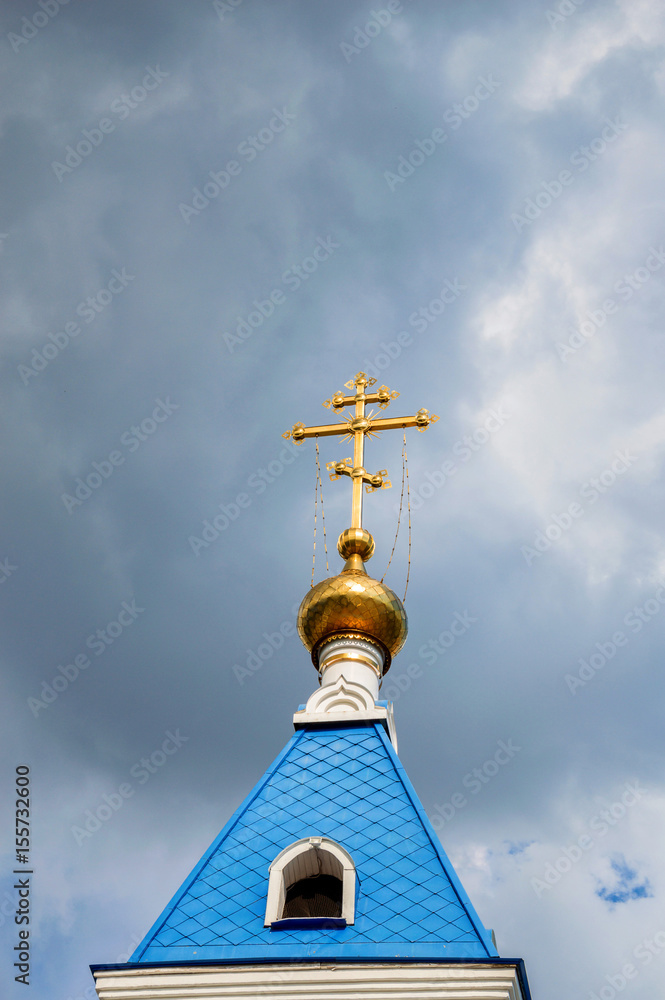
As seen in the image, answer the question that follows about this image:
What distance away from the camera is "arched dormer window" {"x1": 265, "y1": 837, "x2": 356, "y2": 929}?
9.67m

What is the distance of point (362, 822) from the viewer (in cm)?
1076

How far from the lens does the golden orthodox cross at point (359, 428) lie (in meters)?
15.4

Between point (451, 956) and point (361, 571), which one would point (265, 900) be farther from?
point (361, 571)

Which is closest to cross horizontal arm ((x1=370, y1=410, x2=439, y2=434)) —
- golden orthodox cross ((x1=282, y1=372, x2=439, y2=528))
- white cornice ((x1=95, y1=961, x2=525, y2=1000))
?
golden orthodox cross ((x1=282, y1=372, x2=439, y2=528))

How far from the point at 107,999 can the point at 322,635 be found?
232 inches

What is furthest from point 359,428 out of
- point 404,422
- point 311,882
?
point 311,882

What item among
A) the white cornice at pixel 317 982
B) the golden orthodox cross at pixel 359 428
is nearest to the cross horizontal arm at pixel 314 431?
the golden orthodox cross at pixel 359 428

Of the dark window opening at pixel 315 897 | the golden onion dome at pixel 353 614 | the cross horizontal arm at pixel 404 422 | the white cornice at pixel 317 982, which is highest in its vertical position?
the cross horizontal arm at pixel 404 422

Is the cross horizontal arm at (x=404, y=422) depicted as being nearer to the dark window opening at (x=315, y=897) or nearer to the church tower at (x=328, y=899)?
the church tower at (x=328, y=899)

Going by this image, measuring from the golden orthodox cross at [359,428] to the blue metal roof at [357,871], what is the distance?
4.11 meters

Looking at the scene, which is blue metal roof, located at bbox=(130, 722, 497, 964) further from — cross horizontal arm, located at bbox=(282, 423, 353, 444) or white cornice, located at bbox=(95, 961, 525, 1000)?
cross horizontal arm, located at bbox=(282, 423, 353, 444)

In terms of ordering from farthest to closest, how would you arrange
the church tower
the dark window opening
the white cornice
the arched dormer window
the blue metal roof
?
the dark window opening
the arched dormer window
the blue metal roof
the church tower
the white cornice

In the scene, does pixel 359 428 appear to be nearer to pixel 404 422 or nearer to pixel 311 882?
pixel 404 422

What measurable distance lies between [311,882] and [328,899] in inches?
11.4
